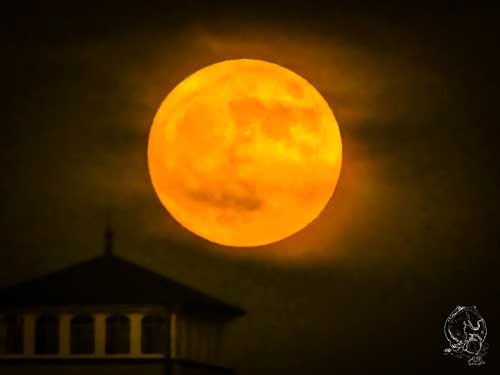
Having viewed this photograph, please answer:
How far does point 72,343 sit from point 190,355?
10.8 feet

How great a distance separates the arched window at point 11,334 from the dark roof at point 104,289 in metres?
0.43

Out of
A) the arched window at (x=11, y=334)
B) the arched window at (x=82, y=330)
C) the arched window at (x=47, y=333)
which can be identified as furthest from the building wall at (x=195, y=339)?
the arched window at (x=11, y=334)

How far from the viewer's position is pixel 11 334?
36.3 meters

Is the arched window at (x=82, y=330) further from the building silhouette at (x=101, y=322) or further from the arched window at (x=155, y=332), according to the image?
the arched window at (x=155, y=332)

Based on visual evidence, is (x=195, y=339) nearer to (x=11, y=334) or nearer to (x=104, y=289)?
(x=104, y=289)

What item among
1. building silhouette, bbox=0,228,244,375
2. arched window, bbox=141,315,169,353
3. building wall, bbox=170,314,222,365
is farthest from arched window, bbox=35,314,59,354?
building wall, bbox=170,314,222,365

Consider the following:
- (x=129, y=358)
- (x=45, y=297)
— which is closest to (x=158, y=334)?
(x=129, y=358)

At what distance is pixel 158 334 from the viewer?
115ft

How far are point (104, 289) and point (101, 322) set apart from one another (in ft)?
3.06

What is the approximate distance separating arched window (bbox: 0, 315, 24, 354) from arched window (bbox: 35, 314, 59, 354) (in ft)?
1.76

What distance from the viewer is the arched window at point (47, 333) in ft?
116

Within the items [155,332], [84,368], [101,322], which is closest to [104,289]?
[101,322]

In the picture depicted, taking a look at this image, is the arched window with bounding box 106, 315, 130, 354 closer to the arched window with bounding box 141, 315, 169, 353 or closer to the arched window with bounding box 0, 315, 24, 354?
the arched window with bounding box 141, 315, 169, 353

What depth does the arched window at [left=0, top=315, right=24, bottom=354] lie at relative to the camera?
36031mm
